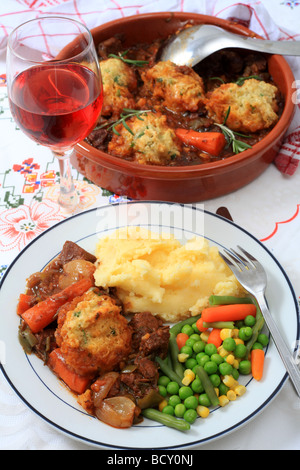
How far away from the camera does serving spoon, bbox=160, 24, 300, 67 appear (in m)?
4.62

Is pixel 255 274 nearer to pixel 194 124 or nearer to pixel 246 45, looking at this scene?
pixel 194 124

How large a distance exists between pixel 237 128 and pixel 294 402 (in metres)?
2.27

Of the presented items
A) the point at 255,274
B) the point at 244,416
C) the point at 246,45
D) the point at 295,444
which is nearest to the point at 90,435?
the point at 244,416

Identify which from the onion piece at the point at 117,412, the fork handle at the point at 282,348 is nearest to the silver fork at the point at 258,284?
the fork handle at the point at 282,348

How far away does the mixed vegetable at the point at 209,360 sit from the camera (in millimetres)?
2832

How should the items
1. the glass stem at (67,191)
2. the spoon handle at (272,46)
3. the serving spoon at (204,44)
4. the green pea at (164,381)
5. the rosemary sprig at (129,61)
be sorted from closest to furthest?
the green pea at (164,381) < the glass stem at (67,191) < the spoon handle at (272,46) < the serving spoon at (204,44) < the rosemary sprig at (129,61)

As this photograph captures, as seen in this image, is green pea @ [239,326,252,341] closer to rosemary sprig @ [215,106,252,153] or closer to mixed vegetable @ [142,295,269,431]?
mixed vegetable @ [142,295,269,431]

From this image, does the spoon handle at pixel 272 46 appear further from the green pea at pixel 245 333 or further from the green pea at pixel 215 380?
the green pea at pixel 215 380

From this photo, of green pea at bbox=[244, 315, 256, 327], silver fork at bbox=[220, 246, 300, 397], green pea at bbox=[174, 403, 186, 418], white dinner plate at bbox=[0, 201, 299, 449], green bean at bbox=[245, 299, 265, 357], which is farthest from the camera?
green pea at bbox=[244, 315, 256, 327]

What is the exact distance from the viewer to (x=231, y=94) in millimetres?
4383

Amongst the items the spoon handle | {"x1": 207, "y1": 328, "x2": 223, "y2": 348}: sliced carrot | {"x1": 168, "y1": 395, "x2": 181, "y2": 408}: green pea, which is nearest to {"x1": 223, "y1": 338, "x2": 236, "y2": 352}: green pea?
{"x1": 207, "y1": 328, "x2": 223, "y2": 348}: sliced carrot

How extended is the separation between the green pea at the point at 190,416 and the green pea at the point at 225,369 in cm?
30

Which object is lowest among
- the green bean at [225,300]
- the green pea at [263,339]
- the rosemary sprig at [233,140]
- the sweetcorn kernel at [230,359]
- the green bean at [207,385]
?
the green bean at [207,385]

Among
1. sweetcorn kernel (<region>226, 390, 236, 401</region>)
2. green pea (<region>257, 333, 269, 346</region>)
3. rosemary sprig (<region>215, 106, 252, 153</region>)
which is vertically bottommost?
sweetcorn kernel (<region>226, 390, 236, 401</region>)
